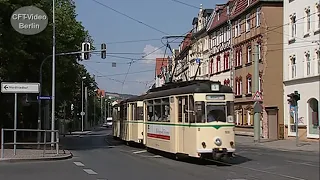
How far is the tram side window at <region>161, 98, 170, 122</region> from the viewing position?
2160 centimetres

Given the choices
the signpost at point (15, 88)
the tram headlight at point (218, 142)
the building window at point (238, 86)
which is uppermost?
the building window at point (238, 86)

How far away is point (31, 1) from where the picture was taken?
2642cm

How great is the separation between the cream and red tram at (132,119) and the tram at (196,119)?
595 centimetres

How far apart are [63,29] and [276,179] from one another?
33507mm

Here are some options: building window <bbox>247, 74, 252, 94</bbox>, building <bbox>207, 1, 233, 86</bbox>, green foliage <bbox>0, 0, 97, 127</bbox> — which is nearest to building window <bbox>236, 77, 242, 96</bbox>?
building <bbox>207, 1, 233, 86</bbox>

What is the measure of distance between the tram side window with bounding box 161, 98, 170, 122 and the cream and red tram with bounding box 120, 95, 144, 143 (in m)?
6.20

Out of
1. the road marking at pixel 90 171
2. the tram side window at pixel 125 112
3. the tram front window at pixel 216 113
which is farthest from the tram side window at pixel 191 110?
the tram side window at pixel 125 112

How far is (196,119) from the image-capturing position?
1853 centimetres

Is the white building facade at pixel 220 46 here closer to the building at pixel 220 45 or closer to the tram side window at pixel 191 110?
the building at pixel 220 45

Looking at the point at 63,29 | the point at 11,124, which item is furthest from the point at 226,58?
the point at 11,124

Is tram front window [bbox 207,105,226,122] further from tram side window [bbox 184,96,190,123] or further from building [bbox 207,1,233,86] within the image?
building [bbox 207,1,233,86]

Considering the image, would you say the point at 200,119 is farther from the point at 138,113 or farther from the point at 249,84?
the point at 249,84

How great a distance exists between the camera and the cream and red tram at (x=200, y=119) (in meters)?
A: 18.2

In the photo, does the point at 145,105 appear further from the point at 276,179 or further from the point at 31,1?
the point at 276,179
